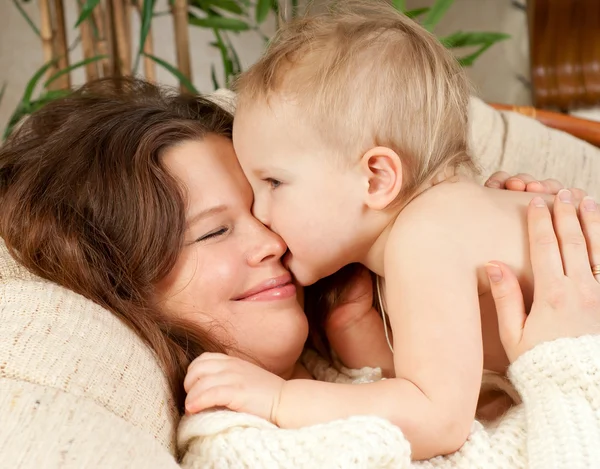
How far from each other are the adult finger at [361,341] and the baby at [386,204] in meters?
0.17

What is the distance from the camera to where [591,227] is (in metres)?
1.02

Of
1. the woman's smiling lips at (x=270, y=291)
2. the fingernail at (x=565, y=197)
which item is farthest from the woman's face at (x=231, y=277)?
the fingernail at (x=565, y=197)

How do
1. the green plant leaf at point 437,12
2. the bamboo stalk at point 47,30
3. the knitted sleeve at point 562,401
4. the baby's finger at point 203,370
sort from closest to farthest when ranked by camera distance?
the knitted sleeve at point 562,401
the baby's finger at point 203,370
the green plant leaf at point 437,12
the bamboo stalk at point 47,30

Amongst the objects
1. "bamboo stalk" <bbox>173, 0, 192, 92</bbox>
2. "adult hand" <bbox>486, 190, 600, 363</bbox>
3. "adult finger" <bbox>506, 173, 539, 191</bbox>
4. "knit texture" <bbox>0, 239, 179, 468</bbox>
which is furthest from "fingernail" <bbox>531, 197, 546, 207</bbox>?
"bamboo stalk" <bbox>173, 0, 192, 92</bbox>

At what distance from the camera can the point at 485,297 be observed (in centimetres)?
105

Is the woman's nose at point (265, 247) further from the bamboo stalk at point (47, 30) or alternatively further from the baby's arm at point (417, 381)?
the bamboo stalk at point (47, 30)

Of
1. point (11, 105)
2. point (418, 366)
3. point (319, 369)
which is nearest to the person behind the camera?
point (418, 366)

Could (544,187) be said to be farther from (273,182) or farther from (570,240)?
(273,182)

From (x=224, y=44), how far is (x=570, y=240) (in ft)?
5.79

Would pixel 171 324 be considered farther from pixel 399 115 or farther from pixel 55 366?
pixel 399 115

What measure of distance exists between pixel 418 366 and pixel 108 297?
0.45m

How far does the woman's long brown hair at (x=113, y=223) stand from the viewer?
102cm

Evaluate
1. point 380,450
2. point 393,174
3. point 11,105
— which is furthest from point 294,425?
point 11,105

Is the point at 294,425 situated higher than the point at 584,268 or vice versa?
the point at 584,268
